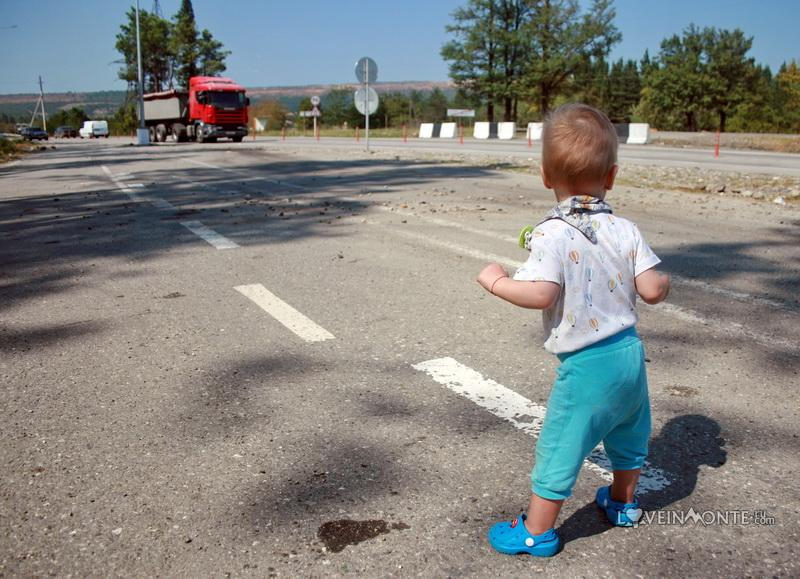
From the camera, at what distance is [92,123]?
79.6 metres

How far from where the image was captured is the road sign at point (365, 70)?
21875 mm

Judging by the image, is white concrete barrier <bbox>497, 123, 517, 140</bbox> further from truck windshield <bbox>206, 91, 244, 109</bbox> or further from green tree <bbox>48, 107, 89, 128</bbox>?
green tree <bbox>48, 107, 89, 128</bbox>

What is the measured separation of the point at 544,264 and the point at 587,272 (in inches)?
4.9

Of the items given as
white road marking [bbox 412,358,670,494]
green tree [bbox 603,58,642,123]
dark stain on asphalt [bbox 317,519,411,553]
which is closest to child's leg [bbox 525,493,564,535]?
dark stain on asphalt [bbox 317,519,411,553]

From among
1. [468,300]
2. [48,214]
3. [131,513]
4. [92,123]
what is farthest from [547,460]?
[92,123]

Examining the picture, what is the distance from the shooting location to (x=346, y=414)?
2.88 m

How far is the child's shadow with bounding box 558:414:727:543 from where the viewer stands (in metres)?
2.15

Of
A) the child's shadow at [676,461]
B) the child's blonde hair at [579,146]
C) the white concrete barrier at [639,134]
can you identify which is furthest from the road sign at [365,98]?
the child's blonde hair at [579,146]

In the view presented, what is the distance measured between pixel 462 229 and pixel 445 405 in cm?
455

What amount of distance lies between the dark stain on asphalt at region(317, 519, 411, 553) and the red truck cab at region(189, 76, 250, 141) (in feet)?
115

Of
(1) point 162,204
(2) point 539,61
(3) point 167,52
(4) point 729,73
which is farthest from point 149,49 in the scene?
(1) point 162,204

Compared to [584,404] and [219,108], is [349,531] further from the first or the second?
[219,108]

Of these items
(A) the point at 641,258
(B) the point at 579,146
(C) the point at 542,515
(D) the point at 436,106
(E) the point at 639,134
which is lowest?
(C) the point at 542,515

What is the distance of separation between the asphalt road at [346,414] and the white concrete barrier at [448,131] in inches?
1577
